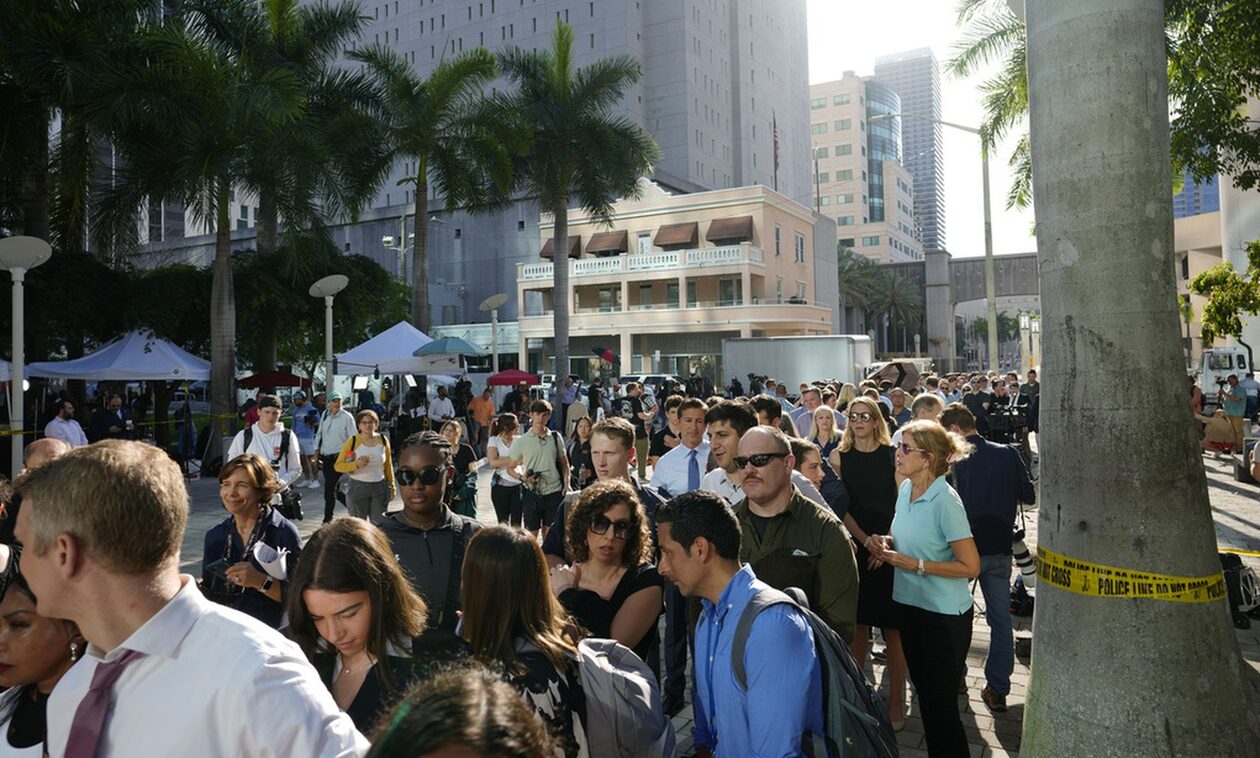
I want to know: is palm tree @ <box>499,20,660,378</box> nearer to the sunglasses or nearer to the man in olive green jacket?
the sunglasses

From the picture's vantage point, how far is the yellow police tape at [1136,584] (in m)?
3.05

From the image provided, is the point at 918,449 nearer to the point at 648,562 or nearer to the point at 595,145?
the point at 648,562

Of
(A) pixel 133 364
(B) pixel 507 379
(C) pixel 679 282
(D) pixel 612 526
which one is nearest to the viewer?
(D) pixel 612 526

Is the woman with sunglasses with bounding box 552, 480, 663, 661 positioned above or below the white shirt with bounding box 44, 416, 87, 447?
below

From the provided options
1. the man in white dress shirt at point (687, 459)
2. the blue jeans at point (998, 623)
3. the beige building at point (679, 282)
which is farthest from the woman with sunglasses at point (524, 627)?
the beige building at point (679, 282)

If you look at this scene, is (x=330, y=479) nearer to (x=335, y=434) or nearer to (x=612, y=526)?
(x=335, y=434)

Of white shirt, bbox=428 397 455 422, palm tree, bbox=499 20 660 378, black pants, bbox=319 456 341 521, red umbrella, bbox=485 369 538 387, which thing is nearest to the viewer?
black pants, bbox=319 456 341 521

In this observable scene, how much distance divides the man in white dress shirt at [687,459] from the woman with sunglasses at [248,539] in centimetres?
291

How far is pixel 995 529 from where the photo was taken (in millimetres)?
5203

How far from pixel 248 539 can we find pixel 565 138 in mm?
27873

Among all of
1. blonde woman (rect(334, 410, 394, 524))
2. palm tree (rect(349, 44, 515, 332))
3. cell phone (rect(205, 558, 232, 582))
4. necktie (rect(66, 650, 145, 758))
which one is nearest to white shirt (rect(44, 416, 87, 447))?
blonde woman (rect(334, 410, 394, 524))

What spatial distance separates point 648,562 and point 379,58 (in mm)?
26077

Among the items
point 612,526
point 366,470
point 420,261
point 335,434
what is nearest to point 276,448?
point 366,470

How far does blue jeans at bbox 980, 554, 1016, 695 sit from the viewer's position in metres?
4.93
